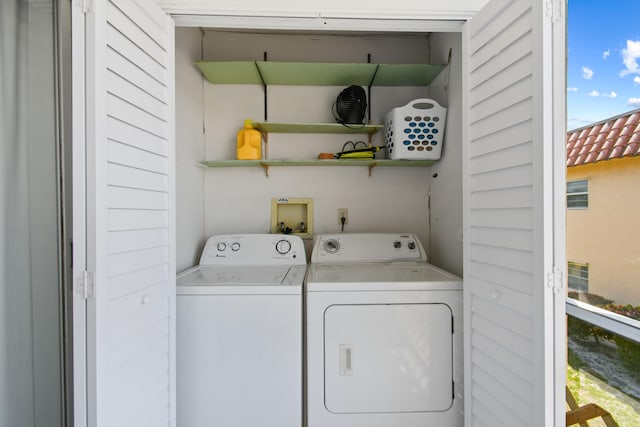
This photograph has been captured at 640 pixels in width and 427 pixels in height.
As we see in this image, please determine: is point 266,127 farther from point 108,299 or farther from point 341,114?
point 108,299

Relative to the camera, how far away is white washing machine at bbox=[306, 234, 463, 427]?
4.89 feet

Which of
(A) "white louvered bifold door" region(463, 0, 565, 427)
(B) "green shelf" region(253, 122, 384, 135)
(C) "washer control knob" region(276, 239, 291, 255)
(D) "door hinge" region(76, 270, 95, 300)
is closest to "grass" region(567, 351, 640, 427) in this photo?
(A) "white louvered bifold door" region(463, 0, 565, 427)

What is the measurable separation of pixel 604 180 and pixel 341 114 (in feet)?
4.92

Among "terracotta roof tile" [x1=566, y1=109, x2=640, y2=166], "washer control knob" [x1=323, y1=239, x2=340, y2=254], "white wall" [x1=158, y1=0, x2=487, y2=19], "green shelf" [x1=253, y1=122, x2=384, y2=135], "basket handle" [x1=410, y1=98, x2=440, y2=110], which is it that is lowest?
"washer control knob" [x1=323, y1=239, x2=340, y2=254]

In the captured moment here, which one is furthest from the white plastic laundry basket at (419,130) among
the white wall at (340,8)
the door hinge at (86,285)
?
the door hinge at (86,285)

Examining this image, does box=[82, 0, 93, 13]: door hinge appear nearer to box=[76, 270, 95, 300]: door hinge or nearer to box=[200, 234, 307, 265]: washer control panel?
box=[76, 270, 95, 300]: door hinge

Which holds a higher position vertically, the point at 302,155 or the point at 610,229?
the point at 302,155

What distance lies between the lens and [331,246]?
2.15 meters

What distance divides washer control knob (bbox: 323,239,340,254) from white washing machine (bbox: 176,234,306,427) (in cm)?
69

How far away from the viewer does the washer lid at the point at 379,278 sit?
59.2 inches

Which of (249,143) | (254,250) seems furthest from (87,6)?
(254,250)

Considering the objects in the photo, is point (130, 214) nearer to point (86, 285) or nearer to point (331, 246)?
point (86, 285)

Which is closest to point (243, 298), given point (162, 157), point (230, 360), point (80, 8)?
point (230, 360)

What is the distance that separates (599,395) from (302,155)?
85.2 inches
